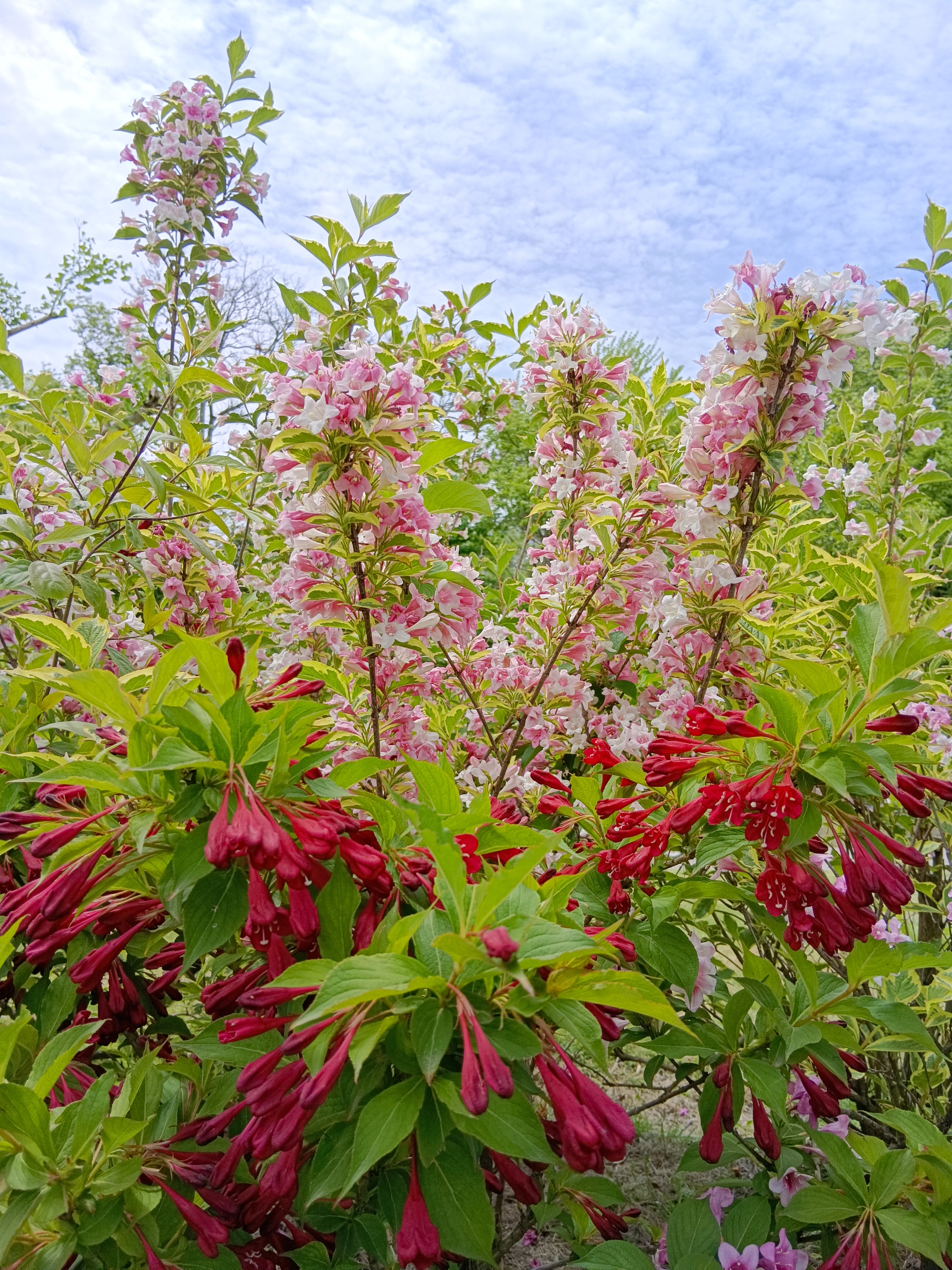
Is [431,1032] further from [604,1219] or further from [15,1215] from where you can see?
[604,1219]

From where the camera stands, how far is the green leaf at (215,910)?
1.01m

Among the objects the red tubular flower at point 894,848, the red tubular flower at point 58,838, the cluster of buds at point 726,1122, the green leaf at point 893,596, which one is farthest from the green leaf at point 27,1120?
the green leaf at point 893,596

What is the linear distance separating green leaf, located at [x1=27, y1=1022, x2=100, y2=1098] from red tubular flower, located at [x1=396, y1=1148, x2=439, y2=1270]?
43cm

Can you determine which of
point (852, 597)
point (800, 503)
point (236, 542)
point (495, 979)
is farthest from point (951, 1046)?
point (236, 542)

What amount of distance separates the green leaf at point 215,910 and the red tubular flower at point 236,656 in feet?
0.87

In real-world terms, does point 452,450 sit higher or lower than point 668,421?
lower

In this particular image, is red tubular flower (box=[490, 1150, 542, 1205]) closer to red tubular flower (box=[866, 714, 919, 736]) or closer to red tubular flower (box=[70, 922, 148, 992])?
red tubular flower (box=[70, 922, 148, 992])

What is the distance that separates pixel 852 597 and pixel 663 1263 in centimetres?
187

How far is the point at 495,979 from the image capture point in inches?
34.2

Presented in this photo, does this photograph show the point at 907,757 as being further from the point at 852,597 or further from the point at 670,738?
the point at 852,597

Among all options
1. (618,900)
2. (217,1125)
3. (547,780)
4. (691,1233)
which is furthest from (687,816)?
(691,1233)

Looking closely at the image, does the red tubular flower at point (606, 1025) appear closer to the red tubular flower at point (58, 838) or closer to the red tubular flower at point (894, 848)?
the red tubular flower at point (894, 848)

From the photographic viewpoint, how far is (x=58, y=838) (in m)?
1.00

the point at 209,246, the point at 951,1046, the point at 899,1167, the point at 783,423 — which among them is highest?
the point at 209,246
